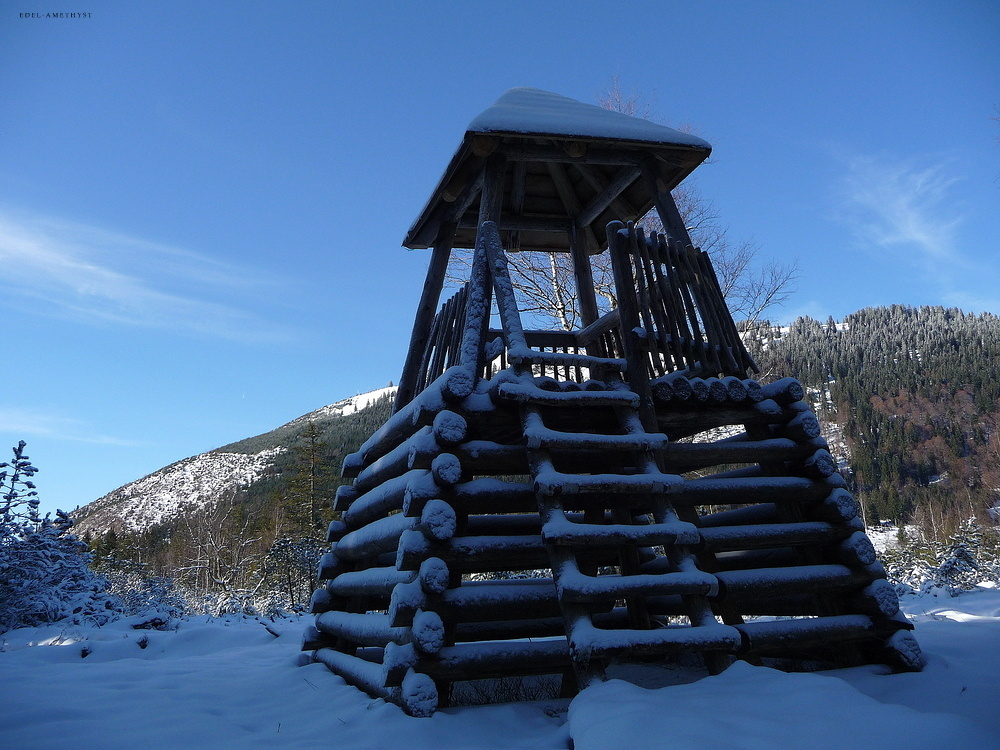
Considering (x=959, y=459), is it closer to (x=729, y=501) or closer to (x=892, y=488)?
(x=892, y=488)

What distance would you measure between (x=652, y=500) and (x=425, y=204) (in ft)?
13.4

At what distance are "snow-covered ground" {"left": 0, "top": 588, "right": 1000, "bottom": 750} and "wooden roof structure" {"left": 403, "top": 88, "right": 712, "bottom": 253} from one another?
13.9 ft

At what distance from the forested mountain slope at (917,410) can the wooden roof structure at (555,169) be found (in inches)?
1557

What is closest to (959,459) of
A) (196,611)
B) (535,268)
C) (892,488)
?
(892,488)

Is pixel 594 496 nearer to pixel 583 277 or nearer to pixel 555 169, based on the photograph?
pixel 583 277

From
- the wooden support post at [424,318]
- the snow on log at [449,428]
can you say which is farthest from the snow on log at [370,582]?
the wooden support post at [424,318]

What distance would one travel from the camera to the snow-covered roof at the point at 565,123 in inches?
202

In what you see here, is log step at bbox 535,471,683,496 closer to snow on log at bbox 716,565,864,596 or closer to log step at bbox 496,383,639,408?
log step at bbox 496,383,639,408

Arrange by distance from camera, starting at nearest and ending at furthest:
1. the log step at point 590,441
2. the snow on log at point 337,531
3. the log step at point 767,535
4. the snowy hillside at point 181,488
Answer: the log step at point 590,441
the log step at point 767,535
the snow on log at point 337,531
the snowy hillside at point 181,488

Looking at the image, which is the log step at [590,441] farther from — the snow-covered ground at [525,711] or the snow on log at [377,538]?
the snow-covered ground at [525,711]

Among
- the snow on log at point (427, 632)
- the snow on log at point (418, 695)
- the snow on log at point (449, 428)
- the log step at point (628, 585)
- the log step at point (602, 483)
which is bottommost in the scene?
the snow on log at point (418, 695)

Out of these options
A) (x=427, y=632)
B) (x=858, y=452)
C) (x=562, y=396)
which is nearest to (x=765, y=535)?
(x=562, y=396)

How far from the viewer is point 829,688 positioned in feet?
8.93

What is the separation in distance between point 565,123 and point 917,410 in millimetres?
90604
